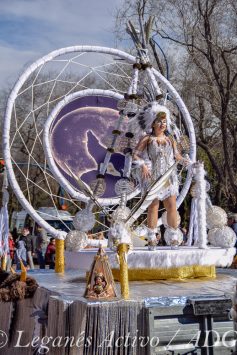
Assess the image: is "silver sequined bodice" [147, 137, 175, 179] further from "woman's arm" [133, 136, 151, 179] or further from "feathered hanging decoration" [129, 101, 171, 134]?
"feathered hanging decoration" [129, 101, 171, 134]

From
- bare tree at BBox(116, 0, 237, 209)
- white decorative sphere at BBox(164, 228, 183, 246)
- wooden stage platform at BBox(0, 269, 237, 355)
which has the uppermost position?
bare tree at BBox(116, 0, 237, 209)

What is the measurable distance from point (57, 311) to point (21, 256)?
28.4 feet

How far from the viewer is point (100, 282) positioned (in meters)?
5.21

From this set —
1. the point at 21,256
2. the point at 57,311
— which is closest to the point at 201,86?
the point at 21,256

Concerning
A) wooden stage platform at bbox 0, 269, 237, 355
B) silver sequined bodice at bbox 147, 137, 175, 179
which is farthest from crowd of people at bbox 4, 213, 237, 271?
wooden stage platform at bbox 0, 269, 237, 355

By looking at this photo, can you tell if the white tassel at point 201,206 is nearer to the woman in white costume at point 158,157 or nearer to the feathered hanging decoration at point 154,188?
the woman in white costume at point 158,157

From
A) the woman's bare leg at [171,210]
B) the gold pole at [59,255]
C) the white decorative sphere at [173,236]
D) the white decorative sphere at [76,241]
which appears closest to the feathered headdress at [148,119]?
the woman's bare leg at [171,210]

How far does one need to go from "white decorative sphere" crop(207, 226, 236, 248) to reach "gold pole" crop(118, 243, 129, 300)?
2196mm

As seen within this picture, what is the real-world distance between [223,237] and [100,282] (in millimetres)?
2588

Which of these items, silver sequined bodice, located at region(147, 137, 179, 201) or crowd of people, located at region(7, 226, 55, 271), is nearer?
silver sequined bodice, located at region(147, 137, 179, 201)

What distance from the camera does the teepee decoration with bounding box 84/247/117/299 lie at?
5160mm

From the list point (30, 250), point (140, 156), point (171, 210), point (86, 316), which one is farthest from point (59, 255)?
point (30, 250)

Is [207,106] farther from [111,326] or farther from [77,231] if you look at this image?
[111,326]

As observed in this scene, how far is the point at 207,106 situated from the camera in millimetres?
19562
